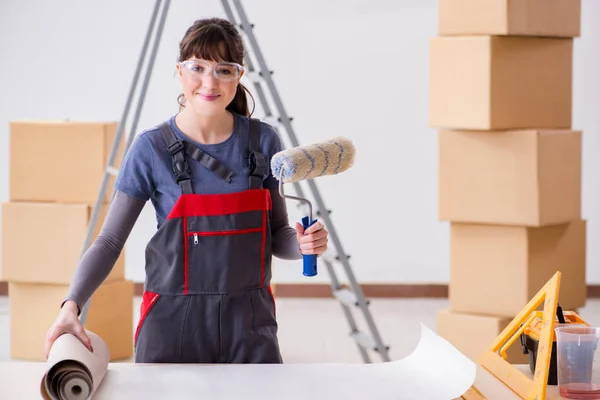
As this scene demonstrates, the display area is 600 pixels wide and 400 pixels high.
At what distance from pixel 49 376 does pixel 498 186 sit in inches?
83.3

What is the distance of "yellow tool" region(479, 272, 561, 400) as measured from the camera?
1380 millimetres

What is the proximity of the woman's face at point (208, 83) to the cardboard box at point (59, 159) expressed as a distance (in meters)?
2.03

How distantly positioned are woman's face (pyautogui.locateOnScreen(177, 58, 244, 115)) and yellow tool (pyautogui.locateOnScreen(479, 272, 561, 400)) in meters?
0.72

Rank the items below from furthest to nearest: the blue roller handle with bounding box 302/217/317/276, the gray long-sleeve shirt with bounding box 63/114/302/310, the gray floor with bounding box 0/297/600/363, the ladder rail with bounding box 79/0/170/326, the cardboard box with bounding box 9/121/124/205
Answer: the gray floor with bounding box 0/297/600/363 → the cardboard box with bounding box 9/121/124/205 → the ladder rail with bounding box 79/0/170/326 → the gray long-sleeve shirt with bounding box 63/114/302/310 → the blue roller handle with bounding box 302/217/317/276

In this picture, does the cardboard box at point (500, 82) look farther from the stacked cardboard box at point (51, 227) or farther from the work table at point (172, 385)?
the work table at point (172, 385)

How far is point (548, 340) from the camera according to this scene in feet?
4.52

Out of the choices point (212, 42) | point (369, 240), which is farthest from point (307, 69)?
point (212, 42)

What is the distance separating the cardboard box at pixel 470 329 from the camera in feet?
10.5

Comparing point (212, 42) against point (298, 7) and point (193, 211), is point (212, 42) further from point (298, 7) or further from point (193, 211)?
point (298, 7)

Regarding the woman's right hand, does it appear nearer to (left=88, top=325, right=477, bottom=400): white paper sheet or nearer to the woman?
(left=88, top=325, right=477, bottom=400): white paper sheet

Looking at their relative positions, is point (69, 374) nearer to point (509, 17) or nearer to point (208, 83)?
point (208, 83)

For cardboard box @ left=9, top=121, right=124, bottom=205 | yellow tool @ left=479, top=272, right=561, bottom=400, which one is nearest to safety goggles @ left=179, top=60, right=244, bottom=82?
yellow tool @ left=479, top=272, right=561, bottom=400

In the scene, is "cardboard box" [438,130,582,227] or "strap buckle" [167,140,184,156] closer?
"strap buckle" [167,140,184,156]

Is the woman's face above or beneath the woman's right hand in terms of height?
above
